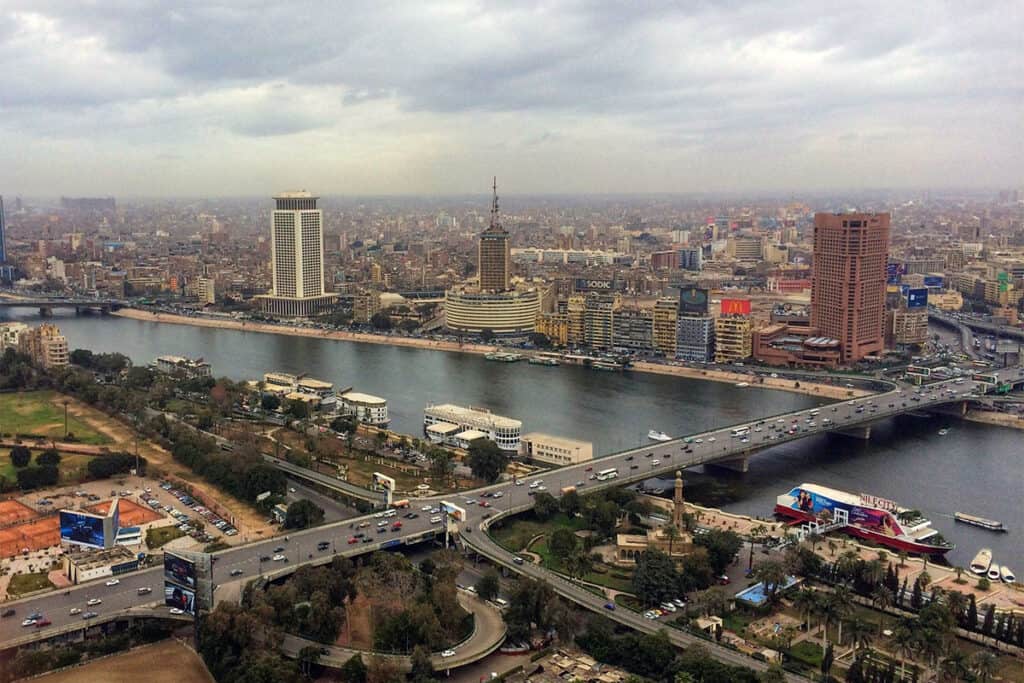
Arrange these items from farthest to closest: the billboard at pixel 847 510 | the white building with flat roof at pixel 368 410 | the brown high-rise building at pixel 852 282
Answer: the brown high-rise building at pixel 852 282 → the white building with flat roof at pixel 368 410 → the billboard at pixel 847 510

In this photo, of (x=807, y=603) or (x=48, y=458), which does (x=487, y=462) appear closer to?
(x=807, y=603)

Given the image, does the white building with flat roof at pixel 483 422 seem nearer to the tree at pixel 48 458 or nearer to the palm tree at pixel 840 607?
the tree at pixel 48 458

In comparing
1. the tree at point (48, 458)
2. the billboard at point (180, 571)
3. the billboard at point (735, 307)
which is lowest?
the tree at point (48, 458)

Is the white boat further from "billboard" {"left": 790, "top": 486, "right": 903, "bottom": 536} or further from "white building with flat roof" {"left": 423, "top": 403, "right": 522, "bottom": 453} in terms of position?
"white building with flat roof" {"left": 423, "top": 403, "right": 522, "bottom": 453}

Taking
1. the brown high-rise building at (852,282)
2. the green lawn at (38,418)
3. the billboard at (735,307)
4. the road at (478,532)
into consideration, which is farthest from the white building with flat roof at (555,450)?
the brown high-rise building at (852,282)

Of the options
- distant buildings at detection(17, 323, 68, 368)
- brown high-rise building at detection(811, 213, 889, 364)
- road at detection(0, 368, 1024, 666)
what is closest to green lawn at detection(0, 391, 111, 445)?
distant buildings at detection(17, 323, 68, 368)
